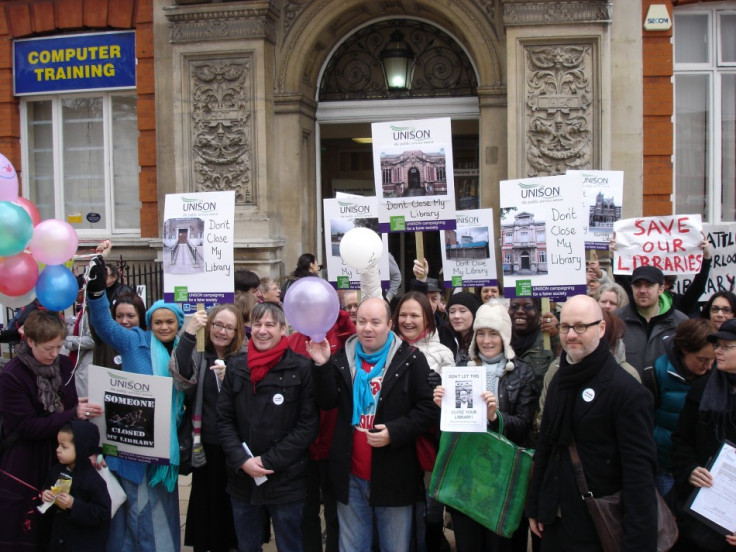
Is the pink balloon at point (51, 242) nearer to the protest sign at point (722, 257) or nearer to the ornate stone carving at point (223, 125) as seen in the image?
the ornate stone carving at point (223, 125)

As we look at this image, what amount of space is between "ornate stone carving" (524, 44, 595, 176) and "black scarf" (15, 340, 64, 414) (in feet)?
20.8

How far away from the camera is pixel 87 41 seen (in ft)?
36.8

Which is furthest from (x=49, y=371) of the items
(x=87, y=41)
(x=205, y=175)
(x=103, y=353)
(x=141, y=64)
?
(x=87, y=41)

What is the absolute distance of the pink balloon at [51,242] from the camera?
474cm

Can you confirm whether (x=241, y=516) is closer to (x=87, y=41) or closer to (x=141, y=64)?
(x=141, y=64)

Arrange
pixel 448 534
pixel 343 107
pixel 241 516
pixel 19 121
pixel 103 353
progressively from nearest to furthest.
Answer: pixel 241 516 < pixel 103 353 < pixel 448 534 < pixel 343 107 < pixel 19 121

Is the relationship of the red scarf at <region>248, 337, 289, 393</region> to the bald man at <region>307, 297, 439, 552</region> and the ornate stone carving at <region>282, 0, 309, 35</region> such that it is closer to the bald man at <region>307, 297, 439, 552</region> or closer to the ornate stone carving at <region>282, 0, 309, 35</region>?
the bald man at <region>307, 297, 439, 552</region>

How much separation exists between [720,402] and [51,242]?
388 centimetres

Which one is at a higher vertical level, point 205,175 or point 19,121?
point 19,121

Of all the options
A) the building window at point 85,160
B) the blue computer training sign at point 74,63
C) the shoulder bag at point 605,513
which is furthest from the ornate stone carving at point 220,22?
the shoulder bag at point 605,513

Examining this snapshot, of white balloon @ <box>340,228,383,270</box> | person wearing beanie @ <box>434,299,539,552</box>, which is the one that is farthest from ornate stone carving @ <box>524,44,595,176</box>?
person wearing beanie @ <box>434,299,539,552</box>

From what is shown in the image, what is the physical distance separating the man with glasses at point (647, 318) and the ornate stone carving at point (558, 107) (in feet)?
13.5

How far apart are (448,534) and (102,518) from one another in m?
2.67

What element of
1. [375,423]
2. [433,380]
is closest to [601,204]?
[433,380]
